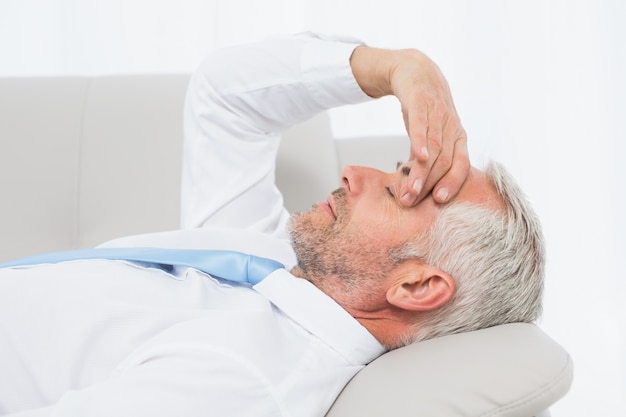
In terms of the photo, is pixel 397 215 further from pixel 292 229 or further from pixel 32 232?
pixel 32 232

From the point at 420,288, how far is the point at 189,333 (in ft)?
1.37

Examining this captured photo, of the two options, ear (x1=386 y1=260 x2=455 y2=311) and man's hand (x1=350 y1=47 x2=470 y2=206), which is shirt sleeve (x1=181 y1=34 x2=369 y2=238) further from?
ear (x1=386 y1=260 x2=455 y2=311)

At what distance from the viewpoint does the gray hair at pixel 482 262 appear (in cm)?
119

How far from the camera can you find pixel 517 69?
8.82 feet

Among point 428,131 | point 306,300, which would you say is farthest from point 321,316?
point 428,131

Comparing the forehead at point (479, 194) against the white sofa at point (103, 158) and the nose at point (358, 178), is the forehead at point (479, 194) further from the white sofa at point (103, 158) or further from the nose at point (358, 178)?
the white sofa at point (103, 158)

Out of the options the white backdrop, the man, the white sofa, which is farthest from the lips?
the white backdrop

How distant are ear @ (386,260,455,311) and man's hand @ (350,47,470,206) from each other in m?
0.12

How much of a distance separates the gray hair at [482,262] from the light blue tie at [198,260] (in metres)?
0.28

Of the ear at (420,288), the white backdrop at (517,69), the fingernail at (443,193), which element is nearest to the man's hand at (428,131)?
the fingernail at (443,193)

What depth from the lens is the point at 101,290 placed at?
1157mm

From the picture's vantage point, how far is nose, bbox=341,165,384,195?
131 centimetres

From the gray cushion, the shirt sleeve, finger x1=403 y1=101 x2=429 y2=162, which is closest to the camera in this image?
the gray cushion

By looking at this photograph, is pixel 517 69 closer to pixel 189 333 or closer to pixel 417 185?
pixel 417 185
